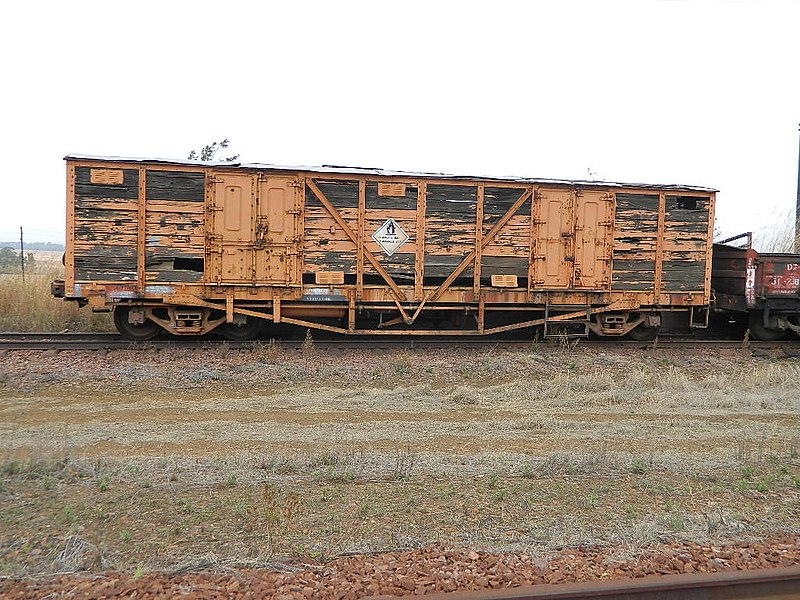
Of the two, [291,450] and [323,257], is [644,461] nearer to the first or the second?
[291,450]

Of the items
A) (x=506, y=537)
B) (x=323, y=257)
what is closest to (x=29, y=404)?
(x=323, y=257)

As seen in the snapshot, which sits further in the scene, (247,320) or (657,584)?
(247,320)

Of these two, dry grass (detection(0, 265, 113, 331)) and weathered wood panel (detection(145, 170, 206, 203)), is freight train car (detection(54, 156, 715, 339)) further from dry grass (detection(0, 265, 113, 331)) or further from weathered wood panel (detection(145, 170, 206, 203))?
dry grass (detection(0, 265, 113, 331))

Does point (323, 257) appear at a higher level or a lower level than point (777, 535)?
higher

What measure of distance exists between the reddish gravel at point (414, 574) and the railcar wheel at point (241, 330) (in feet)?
30.5

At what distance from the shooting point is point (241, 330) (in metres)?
12.9

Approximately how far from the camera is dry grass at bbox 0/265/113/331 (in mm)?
14383

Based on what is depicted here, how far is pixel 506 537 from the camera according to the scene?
4.45 meters

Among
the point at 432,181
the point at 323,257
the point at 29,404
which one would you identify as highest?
the point at 432,181

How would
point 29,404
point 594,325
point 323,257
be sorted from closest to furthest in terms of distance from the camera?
point 29,404 < point 323,257 < point 594,325

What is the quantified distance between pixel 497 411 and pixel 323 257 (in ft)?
17.4

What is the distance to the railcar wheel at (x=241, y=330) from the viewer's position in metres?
12.9

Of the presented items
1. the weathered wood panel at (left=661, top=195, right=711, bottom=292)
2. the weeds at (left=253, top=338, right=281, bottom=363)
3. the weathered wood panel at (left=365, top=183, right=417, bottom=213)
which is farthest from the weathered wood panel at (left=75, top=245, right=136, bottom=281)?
the weathered wood panel at (left=661, top=195, right=711, bottom=292)

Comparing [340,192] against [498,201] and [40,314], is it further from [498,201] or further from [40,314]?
[40,314]
